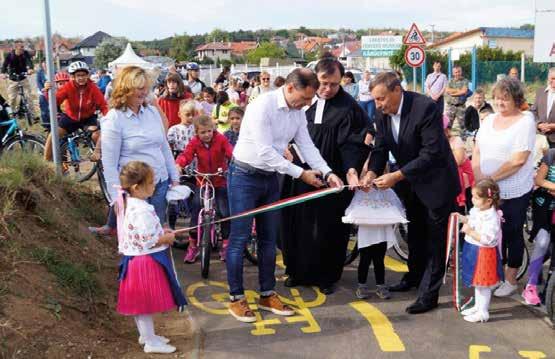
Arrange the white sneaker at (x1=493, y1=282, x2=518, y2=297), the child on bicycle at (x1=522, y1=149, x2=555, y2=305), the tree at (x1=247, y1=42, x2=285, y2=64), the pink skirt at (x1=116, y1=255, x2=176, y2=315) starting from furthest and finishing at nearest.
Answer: the tree at (x1=247, y1=42, x2=285, y2=64) < the white sneaker at (x1=493, y1=282, x2=518, y2=297) < the child on bicycle at (x1=522, y1=149, x2=555, y2=305) < the pink skirt at (x1=116, y1=255, x2=176, y2=315)

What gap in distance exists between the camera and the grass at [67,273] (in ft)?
16.7

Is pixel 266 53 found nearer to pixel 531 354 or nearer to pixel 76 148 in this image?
pixel 76 148

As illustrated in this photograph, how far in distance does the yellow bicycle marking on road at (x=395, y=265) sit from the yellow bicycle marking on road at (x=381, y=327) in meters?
1.18

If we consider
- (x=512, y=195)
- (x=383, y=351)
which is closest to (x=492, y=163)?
(x=512, y=195)

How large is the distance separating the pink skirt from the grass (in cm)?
85

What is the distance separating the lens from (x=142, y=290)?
14.5ft

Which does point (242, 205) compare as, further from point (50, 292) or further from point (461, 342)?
point (461, 342)

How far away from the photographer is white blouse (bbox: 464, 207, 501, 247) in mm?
5172

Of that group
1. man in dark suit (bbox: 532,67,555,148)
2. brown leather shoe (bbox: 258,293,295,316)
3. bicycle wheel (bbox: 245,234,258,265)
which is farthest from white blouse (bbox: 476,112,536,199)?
man in dark suit (bbox: 532,67,555,148)

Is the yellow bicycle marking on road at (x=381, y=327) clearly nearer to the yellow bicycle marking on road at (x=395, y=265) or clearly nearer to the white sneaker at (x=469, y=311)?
the white sneaker at (x=469, y=311)

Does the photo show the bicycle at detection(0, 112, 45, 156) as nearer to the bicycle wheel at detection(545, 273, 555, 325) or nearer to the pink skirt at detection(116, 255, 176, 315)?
the pink skirt at detection(116, 255, 176, 315)

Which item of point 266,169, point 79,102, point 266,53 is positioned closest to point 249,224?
point 266,169

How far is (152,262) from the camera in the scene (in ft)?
14.6

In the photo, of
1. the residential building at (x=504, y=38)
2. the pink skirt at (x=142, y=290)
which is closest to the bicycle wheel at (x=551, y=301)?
the pink skirt at (x=142, y=290)
